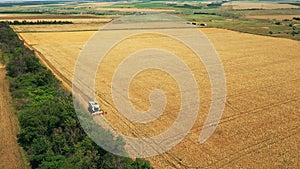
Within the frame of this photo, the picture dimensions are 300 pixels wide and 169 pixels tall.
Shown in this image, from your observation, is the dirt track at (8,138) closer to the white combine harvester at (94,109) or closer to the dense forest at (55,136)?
the dense forest at (55,136)

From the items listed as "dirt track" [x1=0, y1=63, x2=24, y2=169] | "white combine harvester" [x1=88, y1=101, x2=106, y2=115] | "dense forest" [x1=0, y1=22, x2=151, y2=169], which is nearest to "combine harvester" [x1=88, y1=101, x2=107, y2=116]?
"white combine harvester" [x1=88, y1=101, x2=106, y2=115]

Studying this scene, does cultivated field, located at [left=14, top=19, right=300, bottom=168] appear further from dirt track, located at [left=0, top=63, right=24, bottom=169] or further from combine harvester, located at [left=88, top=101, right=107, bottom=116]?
dirt track, located at [left=0, top=63, right=24, bottom=169]

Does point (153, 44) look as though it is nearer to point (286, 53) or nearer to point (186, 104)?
point (286, 53)

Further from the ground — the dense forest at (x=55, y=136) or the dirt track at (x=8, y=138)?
the dense forest at (x=55, y=136)

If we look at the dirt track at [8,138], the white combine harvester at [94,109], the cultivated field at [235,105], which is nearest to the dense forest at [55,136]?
the dirt track at [8,138]

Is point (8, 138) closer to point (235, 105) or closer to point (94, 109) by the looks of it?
point (94, 109)

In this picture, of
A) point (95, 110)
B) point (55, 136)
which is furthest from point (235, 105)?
point (55, 136)

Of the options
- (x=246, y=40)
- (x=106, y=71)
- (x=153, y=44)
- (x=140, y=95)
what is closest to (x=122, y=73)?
(x=106, y=71)
